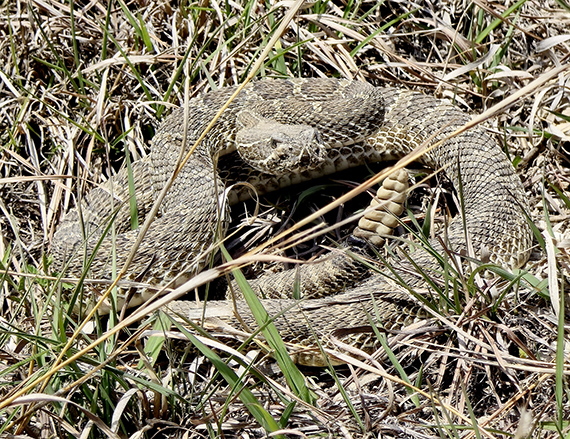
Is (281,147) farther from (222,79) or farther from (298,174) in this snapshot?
(222,79)

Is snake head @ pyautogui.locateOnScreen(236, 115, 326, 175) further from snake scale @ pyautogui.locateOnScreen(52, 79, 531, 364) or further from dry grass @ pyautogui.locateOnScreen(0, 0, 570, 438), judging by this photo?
dry grass @ pyautogui.locateOnScreen(0, 0, 570, 438)

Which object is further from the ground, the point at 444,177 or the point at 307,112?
the point at 307,112

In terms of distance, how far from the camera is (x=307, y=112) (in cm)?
499

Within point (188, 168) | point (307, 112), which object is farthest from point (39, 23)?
point (307, 112)

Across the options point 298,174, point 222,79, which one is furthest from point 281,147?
point 222,79

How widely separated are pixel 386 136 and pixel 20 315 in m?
2.93

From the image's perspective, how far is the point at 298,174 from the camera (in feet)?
16.9

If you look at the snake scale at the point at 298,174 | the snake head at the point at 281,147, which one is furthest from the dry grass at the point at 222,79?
the snake head at the point at 281,147

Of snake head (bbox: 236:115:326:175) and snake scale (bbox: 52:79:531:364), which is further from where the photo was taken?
snake head (bbox: 236:115:326:175)

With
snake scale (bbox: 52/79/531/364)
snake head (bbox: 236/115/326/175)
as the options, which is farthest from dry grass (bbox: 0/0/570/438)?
snake head (bbox: 236/115/326/175)

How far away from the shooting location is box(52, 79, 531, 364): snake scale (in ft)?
13.3

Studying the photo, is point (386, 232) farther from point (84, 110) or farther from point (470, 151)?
point (84, 110)

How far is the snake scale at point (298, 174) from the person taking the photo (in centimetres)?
404

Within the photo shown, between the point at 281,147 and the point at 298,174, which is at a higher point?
the point at 281,147
